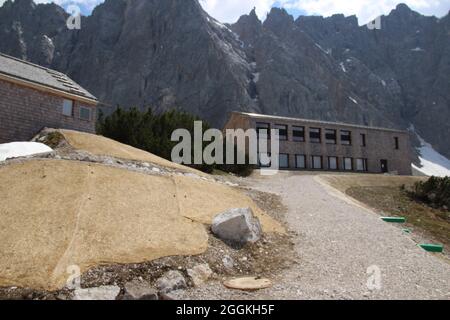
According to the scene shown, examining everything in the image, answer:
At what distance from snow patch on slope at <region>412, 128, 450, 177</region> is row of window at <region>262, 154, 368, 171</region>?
68.0 m

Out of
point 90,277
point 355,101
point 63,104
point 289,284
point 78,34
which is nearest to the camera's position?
point 90,277

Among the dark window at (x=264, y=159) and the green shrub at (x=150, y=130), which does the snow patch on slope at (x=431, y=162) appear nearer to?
the dark window at (x=264, y=159)

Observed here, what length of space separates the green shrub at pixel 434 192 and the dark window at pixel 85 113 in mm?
31702

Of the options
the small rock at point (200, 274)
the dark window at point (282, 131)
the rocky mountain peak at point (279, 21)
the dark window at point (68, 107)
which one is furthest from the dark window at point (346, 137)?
the rocky mountain peak at point (279, 21)

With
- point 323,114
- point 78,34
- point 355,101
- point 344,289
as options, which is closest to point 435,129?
point 355,101

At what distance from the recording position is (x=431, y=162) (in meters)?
124

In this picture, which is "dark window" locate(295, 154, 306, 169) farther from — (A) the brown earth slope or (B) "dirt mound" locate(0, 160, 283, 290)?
(B) "dirt mound" locate(0, 160, 283, 290)

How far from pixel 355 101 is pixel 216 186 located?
116m

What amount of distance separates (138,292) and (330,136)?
1938 inches

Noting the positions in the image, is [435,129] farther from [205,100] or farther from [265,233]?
[265,233]

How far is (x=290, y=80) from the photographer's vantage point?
11869 centimetres

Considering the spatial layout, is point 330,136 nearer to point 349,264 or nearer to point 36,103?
A: point 36,103

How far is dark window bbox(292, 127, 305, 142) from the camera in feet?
171

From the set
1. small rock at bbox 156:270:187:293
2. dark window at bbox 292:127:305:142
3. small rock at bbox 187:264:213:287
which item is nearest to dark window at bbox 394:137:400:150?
dark window at bbox 292:127:305:142
